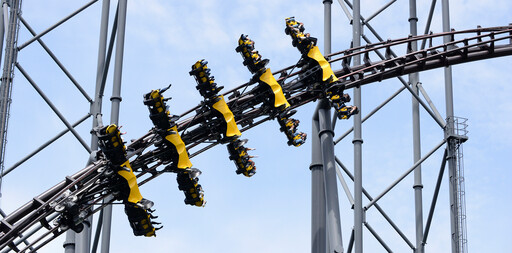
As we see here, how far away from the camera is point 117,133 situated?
15125 mm

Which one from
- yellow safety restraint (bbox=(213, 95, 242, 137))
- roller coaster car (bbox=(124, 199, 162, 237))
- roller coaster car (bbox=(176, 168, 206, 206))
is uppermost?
yellow safety restraint (bbox=(213, 95, 242, 137))

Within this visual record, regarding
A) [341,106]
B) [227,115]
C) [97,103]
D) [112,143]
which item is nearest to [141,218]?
[112,143]

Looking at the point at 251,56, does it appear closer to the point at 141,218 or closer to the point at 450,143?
the point at 141,218

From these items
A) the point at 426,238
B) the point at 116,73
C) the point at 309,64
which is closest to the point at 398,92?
the point at 426,238

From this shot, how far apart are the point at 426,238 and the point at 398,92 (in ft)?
8.84

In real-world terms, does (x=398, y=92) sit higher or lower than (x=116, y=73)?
higher

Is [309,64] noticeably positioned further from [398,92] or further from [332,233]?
[398,92]

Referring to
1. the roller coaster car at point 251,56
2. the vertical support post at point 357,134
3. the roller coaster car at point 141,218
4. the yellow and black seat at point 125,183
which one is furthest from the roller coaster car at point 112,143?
the vertical support post at point 357,134

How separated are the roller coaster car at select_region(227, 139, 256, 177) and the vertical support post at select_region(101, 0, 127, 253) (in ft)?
5.40

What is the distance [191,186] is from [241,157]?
872mm

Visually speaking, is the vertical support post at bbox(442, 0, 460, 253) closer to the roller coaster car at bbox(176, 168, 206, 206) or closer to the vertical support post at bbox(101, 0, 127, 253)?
the roller coaster car at bbox(176, 168, 206, 206)

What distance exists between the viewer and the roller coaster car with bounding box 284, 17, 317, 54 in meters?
16.7

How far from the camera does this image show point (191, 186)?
15.9 m

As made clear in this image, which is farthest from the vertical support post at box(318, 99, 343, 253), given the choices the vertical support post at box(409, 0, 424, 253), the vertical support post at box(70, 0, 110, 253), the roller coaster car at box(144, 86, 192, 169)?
the vertical support post at box(409, 0, 424, 253)
